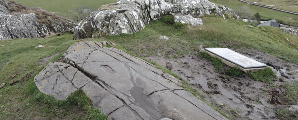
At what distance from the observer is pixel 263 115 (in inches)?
312

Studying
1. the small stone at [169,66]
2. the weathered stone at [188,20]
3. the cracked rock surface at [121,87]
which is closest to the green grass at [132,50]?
the cracked rock surface at [121,87]

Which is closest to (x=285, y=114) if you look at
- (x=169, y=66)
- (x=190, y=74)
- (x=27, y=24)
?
(x=190, y=74)

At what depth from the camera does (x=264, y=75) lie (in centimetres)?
1126

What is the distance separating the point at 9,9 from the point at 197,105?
1560 inches

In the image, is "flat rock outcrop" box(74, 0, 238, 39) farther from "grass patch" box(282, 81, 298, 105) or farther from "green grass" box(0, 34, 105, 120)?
"grass patch" box(282, 81, 298, 105)

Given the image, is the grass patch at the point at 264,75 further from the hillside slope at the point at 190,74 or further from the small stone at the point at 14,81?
the small stone at the point at 14,81

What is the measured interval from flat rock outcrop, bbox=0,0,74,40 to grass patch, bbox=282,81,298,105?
31021mm

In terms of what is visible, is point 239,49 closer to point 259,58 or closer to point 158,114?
point 259,58

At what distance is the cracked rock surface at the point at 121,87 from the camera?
21.2 ft

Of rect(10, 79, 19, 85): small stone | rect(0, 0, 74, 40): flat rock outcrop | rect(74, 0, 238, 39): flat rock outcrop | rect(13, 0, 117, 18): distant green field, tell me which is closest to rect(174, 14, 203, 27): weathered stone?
rect(74, 0, 238, 39): flat rock outcrop

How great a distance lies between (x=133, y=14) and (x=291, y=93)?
15408 millimetres

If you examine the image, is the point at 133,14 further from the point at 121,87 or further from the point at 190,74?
the point at 121,87

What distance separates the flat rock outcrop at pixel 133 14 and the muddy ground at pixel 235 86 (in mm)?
6844

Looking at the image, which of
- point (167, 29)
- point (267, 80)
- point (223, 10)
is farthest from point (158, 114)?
point (223, 10)
